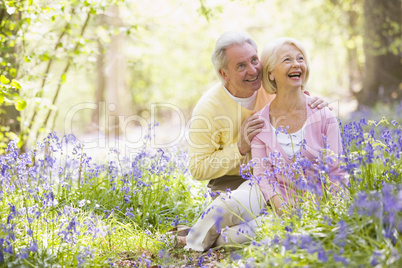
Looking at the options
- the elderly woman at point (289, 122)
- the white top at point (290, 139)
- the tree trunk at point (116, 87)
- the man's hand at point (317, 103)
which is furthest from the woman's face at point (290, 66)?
the tree trunk at point (116, 87)

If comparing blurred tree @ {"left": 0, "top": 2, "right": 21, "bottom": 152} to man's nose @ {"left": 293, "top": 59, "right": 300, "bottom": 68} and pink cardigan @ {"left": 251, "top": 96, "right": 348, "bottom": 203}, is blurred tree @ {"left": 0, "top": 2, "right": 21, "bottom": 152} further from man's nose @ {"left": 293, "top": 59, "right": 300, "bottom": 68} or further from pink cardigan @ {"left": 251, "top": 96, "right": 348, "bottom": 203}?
man's nose @ {"left": 293, "top": 59, "right": 300, "bottom": 68}

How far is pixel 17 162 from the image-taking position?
348cm

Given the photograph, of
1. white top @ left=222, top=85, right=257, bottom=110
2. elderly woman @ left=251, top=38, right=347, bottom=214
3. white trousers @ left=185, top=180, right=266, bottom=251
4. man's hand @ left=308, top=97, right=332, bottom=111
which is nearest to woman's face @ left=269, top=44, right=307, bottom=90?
elderly woman @ left=251, top=38, right=347, bottom=214

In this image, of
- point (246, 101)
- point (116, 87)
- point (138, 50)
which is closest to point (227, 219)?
point (246, 101)

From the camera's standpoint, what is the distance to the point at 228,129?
12.8 ft

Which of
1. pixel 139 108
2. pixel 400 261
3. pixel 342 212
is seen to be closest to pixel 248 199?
pixel 342 212

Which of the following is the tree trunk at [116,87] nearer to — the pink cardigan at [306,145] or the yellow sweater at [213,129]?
the yellow sweater at [213,129]

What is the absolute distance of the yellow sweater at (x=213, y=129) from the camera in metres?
3.86

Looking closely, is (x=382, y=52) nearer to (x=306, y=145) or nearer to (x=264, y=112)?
(x=264, y=112)

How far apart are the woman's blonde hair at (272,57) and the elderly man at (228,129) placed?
81 millimetres

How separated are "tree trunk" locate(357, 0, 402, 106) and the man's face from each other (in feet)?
24.7

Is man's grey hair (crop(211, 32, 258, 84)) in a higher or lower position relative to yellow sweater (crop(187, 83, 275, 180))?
higher

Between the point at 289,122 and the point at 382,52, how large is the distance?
794 cm

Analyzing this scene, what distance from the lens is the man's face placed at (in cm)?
367
